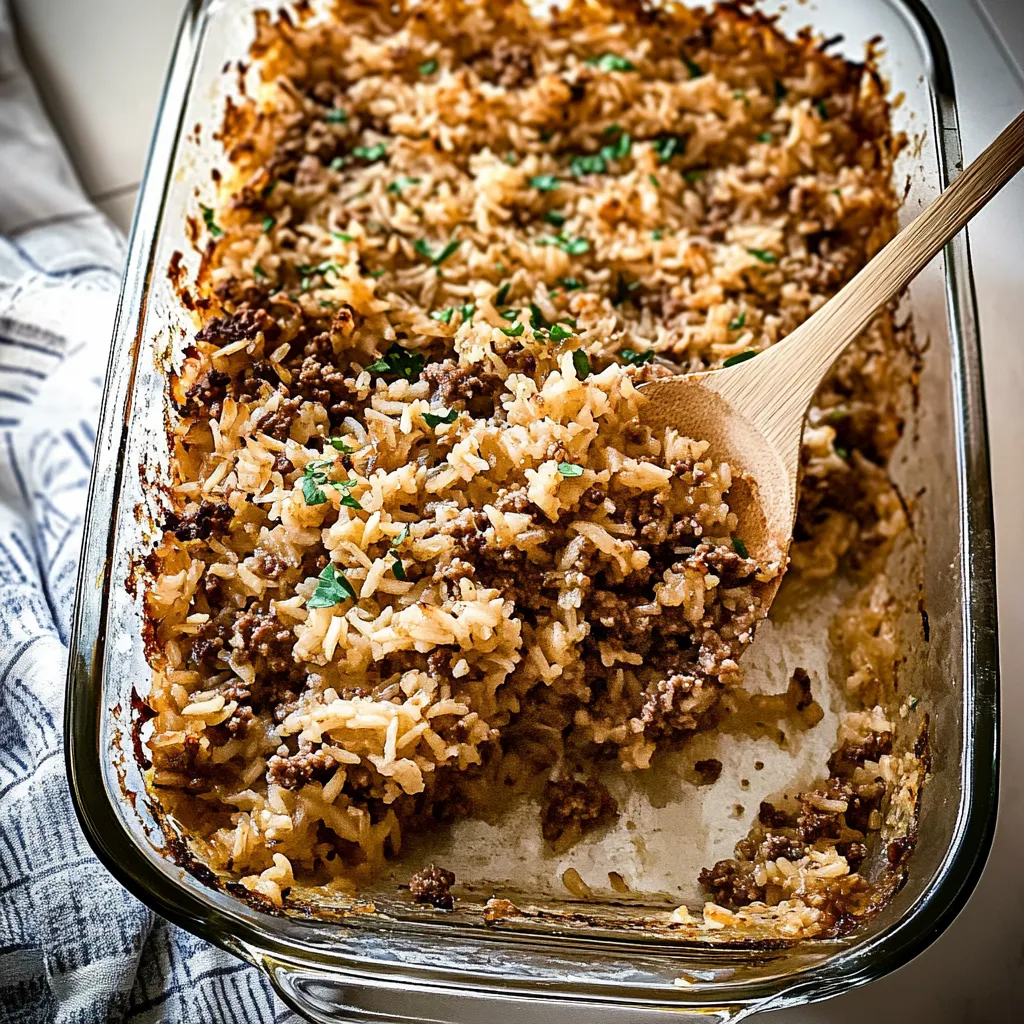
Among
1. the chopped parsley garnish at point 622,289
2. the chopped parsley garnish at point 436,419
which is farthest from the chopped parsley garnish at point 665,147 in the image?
the chopped parsley garnish at point 436,419

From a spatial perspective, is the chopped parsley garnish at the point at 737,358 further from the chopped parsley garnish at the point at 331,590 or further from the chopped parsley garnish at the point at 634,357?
the chopped parsley garnish at the point at 331,590

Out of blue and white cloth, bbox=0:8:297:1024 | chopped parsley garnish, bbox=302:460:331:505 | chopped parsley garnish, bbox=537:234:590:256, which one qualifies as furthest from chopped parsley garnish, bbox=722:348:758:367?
blue and white cloth, bbox=0:8:297:1024

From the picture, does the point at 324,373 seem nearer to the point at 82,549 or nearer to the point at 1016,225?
the point at 82,549

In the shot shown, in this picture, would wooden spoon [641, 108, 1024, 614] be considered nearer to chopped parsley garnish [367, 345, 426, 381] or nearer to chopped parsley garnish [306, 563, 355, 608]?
chopped parsley garnish [367, 345, 426, 381]

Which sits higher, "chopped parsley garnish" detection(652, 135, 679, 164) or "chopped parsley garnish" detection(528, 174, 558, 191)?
"chopped parsley garnish" detection(652, 135, 679, 164)

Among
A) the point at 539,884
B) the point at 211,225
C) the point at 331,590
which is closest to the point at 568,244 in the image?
the point at 211,225
